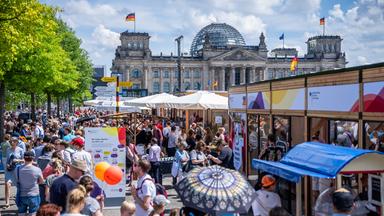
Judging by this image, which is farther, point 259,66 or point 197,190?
point 259,66

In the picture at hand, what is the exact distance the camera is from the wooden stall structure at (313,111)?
9.55 meters

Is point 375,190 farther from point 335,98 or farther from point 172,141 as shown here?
point 172,141

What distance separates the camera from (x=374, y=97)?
9.41m

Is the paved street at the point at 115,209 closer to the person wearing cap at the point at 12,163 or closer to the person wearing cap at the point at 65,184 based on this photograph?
the person wearing cap at the point at 12,163

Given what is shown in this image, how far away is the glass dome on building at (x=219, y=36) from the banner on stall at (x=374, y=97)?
488 ft

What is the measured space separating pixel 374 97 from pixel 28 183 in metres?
6.62

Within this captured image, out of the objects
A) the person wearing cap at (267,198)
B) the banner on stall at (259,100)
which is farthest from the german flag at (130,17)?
the person wearing cap at (267,198)

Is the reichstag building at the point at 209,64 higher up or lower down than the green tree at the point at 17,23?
higher up

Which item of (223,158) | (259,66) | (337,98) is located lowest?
(223,158)

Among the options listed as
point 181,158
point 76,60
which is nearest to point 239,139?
point 181,158

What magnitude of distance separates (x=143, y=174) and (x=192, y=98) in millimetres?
15195

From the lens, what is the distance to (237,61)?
142 m

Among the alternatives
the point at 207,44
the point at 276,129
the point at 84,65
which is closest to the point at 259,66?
the point at 207,44

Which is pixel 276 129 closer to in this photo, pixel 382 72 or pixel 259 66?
pixel 382 72
